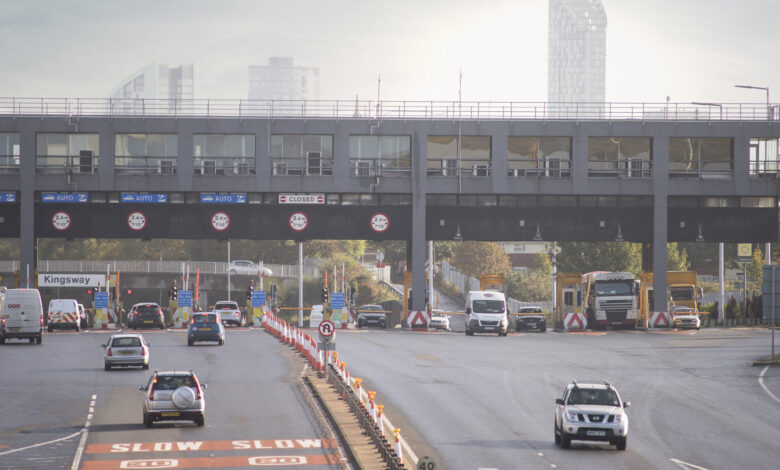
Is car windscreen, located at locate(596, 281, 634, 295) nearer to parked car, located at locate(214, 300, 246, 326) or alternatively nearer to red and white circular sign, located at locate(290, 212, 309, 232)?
red and white circular sign, located at locate(290, 212, 309, 232)

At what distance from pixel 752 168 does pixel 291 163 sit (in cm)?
3058

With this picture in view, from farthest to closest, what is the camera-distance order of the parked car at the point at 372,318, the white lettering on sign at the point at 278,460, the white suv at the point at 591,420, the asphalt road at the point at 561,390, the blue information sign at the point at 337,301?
the parked car at the point at 372,318
the blue information sign at the point at 337,301
the white suv at the point at 591,420
the asphalt road at the point at 561,390
the white lettering on sign at the point at 278,460

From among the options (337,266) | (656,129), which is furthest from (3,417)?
(337,266)

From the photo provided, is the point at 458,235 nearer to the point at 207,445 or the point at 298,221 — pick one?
the point at 298,221

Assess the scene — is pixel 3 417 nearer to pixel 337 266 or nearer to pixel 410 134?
pixel 410 134

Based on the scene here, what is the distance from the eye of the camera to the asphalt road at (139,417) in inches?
980

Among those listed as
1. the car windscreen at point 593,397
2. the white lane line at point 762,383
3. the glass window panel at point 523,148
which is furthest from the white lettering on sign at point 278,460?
the glass window panel at point 523,148

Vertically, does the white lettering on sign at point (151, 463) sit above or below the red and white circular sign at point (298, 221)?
A: below

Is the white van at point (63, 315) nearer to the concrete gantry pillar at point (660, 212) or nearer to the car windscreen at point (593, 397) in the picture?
the concrete gantry pillar at point (660, 212)

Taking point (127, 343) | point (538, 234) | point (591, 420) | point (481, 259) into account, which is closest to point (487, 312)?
point (538, 234)

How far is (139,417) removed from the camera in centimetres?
3117

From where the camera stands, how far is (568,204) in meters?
72.8

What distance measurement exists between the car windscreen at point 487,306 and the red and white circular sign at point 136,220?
22.6 metres

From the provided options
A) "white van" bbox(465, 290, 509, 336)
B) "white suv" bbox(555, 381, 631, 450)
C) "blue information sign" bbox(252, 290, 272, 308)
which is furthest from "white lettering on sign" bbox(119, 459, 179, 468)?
"blue information sign" bbox(252, 290, 272, 308)
